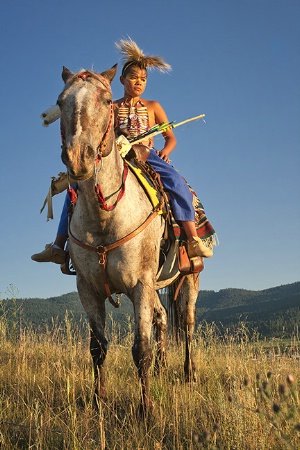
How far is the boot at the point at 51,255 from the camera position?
18.7ft

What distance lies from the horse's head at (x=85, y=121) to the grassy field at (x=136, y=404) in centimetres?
176

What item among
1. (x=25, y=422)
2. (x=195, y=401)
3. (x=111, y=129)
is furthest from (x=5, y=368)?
(x=111, y=129)

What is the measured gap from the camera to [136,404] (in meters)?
5.15

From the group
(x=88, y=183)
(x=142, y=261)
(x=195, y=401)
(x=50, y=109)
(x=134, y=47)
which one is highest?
(x=134, y=47)

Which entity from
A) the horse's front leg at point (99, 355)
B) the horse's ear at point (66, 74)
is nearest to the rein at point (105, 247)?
the horse's front leg at point (99, 355)

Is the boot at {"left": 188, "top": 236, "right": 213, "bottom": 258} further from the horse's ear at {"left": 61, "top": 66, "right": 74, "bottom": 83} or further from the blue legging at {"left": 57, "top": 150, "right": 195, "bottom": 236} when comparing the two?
the horse's ear at {"left": 61, "top": 66, "right": 74, "bottom": 83}

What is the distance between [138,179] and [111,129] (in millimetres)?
1013

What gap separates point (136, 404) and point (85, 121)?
9.74 ft

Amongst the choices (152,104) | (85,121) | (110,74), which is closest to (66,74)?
(110,74)

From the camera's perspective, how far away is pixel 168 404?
4887 mm

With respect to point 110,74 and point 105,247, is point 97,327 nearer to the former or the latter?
point 105,247

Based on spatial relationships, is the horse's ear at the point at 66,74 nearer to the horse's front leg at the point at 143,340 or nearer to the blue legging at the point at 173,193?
the blue legging at the point at 173,193

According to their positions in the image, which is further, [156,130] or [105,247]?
[156,130]

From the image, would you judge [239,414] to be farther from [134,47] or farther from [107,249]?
[134,47]
